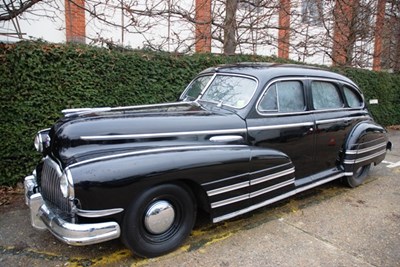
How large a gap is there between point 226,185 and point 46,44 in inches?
136

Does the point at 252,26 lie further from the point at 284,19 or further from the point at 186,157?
the point at 186,157

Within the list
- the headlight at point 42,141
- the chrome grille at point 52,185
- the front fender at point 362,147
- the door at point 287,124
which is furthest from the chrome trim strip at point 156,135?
the front fender at point 362,147

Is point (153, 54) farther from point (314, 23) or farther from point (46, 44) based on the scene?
point (314, 23)

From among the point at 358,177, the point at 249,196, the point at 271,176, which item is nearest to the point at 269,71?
the point at 271,176

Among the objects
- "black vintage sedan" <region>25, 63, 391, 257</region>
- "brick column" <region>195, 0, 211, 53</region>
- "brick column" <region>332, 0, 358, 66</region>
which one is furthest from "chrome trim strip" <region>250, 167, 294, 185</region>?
"brick column" <region>332, 0, 358, 66</region>

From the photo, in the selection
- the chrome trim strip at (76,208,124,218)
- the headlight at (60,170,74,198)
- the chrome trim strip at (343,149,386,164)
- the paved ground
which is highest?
the headlight at (60,170,74,198)

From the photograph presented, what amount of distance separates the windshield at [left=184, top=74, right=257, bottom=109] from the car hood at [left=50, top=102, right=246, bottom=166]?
25 cm

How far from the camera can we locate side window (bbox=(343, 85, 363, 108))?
5000 millimetres

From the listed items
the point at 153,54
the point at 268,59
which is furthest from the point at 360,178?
the point at 153,54

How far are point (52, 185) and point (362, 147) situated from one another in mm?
4262

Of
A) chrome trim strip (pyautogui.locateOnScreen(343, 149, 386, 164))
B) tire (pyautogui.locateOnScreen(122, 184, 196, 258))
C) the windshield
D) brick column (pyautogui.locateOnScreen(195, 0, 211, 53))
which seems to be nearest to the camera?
tire (pyautogui.locateOnScreen(122, 184, 196, 258))

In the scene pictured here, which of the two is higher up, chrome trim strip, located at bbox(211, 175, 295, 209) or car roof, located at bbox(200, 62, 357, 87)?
car roof, located at bbox(200, 62, 357, 87)

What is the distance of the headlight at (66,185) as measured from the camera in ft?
8.46

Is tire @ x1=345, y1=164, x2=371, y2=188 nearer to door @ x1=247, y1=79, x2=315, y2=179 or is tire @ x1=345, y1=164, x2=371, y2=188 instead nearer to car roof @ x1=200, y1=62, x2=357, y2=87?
door @ x1=247, y1=79, x2=315, y2=179
